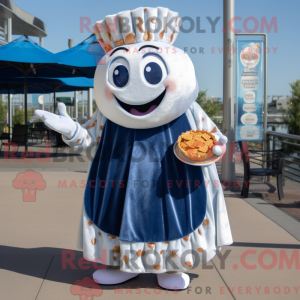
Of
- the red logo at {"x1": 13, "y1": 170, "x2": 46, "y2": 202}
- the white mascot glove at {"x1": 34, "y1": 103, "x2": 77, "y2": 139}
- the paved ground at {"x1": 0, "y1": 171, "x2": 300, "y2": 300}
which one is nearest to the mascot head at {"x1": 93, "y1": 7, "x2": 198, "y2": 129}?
the white mascot glove at {"x1": 34, "y1": 103, "x2": 77, "y2": 139}

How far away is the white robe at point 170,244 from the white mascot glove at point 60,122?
6cm

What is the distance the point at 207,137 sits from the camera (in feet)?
9.32

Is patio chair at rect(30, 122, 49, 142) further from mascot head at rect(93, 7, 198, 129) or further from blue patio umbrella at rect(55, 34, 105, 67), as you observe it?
mascot head at rect(93, 7, 198, 129)

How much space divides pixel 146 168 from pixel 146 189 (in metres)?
0.15

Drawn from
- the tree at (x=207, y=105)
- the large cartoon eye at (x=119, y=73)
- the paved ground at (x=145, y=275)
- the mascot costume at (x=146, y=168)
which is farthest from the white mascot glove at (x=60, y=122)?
the tree at (x=207, y=105)

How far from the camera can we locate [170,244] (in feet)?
9.19

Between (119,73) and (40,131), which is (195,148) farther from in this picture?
(40,131)

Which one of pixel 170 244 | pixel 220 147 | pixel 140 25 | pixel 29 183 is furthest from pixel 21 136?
pixel 220 147

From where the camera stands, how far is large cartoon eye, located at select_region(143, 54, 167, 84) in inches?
110

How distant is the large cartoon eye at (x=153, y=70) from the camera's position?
281 centimetres

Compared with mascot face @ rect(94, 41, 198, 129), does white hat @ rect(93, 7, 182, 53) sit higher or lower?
higher

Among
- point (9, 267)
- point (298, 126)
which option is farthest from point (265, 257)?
point (298, 126)

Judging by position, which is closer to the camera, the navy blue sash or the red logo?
the navy blue sash

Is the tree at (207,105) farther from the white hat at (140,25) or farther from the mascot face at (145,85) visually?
the mascot face at (145,85)
